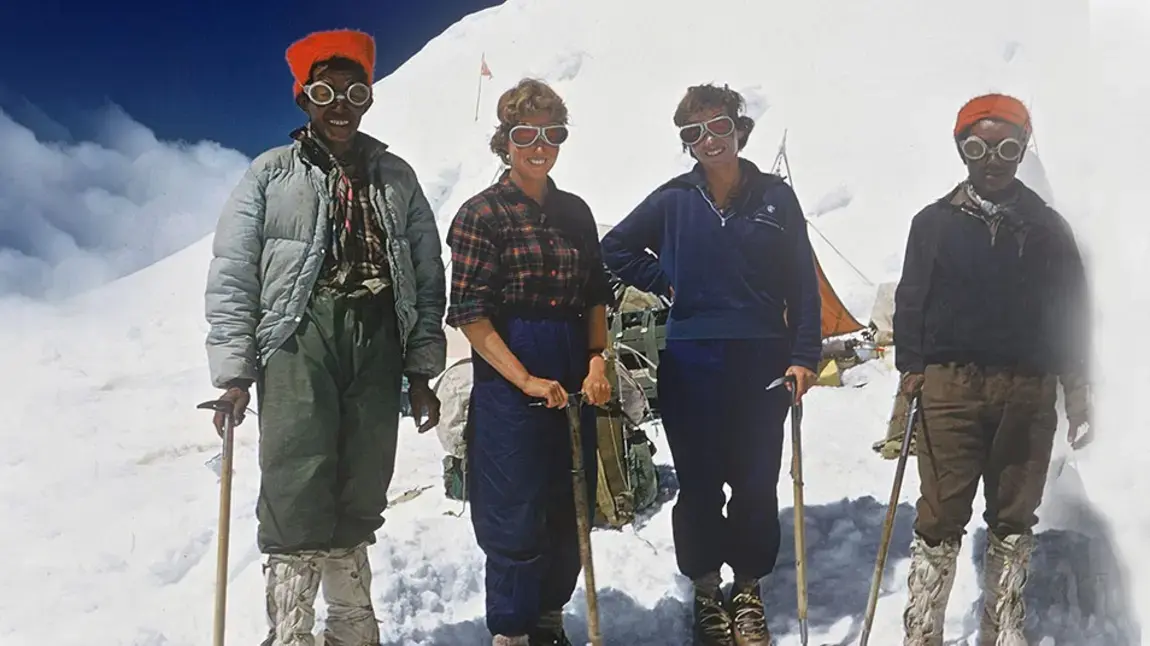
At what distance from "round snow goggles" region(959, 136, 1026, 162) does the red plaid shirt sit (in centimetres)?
143

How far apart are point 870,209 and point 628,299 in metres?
15.2

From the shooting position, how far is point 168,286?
31.1ft

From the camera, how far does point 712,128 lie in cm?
310

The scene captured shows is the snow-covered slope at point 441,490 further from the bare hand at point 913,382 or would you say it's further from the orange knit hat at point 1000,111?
the bare hand at point 913,382

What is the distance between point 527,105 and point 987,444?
204 centimetres

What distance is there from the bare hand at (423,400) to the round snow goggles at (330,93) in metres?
0.98

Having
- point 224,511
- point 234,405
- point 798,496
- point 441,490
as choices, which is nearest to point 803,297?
point 798,496

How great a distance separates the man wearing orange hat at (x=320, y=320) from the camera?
2717 mm

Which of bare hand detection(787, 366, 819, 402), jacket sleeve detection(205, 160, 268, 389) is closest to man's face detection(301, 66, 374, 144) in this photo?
jacket sleeve detection(205, 160, 268, 389)

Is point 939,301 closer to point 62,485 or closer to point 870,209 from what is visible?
point 62,485

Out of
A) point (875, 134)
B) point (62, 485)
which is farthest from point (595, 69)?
point (62, 485)

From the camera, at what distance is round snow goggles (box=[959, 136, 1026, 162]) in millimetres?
2898

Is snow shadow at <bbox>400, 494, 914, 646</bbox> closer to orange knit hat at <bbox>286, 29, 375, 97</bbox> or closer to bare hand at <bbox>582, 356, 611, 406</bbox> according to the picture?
bare hand at <bbox>582, 356, 611, 406</bbox>

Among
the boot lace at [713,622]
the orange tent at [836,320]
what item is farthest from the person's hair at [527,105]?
the orange tent at [836,320]
